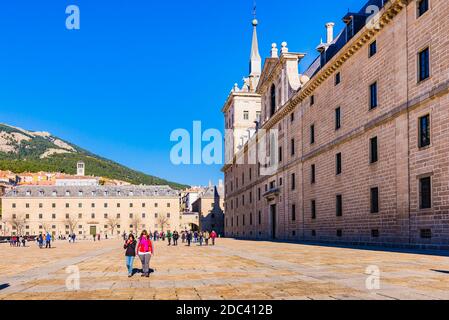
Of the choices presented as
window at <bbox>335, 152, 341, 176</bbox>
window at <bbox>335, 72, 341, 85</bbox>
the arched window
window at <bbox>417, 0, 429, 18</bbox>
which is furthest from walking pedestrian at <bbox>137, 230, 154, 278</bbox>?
the arched window

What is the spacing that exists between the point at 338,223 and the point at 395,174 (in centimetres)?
919

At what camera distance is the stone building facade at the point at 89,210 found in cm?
11288

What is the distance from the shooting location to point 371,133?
102ft

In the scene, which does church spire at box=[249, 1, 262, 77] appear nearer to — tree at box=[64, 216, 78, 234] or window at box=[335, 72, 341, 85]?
tree at box=[64, 216, 78, 234]

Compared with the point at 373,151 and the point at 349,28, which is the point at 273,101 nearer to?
the point at 349,28

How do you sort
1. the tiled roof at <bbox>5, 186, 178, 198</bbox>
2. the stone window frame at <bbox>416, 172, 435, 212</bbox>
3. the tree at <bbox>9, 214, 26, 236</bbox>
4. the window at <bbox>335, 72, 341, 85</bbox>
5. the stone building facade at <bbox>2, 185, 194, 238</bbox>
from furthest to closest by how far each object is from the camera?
the tiled roof at <bbox>5, 186, 178, 198</bbox> < the stone building facade at <bbox>2, 185, 194, 238</bbox> < the tree at <bbox>9, 214, 26, 236</bbox> < the window at <bbox>335, 72, 341, 85</bbox> < the stone window frame at <bbox>416, 172, 435, 212</bbox>

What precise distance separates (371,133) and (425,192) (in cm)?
710

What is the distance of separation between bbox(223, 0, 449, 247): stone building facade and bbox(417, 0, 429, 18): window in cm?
9

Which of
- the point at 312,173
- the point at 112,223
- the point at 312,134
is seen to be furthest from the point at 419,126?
the point at 112,223

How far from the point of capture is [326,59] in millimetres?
41688

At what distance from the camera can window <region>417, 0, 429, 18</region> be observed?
25278 mm

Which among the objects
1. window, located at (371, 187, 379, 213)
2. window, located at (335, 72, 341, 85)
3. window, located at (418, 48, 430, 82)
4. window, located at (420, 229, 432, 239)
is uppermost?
window, located at (335, 72, 341, 85)

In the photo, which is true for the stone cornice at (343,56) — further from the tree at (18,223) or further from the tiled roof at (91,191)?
the tree at (18,223)
